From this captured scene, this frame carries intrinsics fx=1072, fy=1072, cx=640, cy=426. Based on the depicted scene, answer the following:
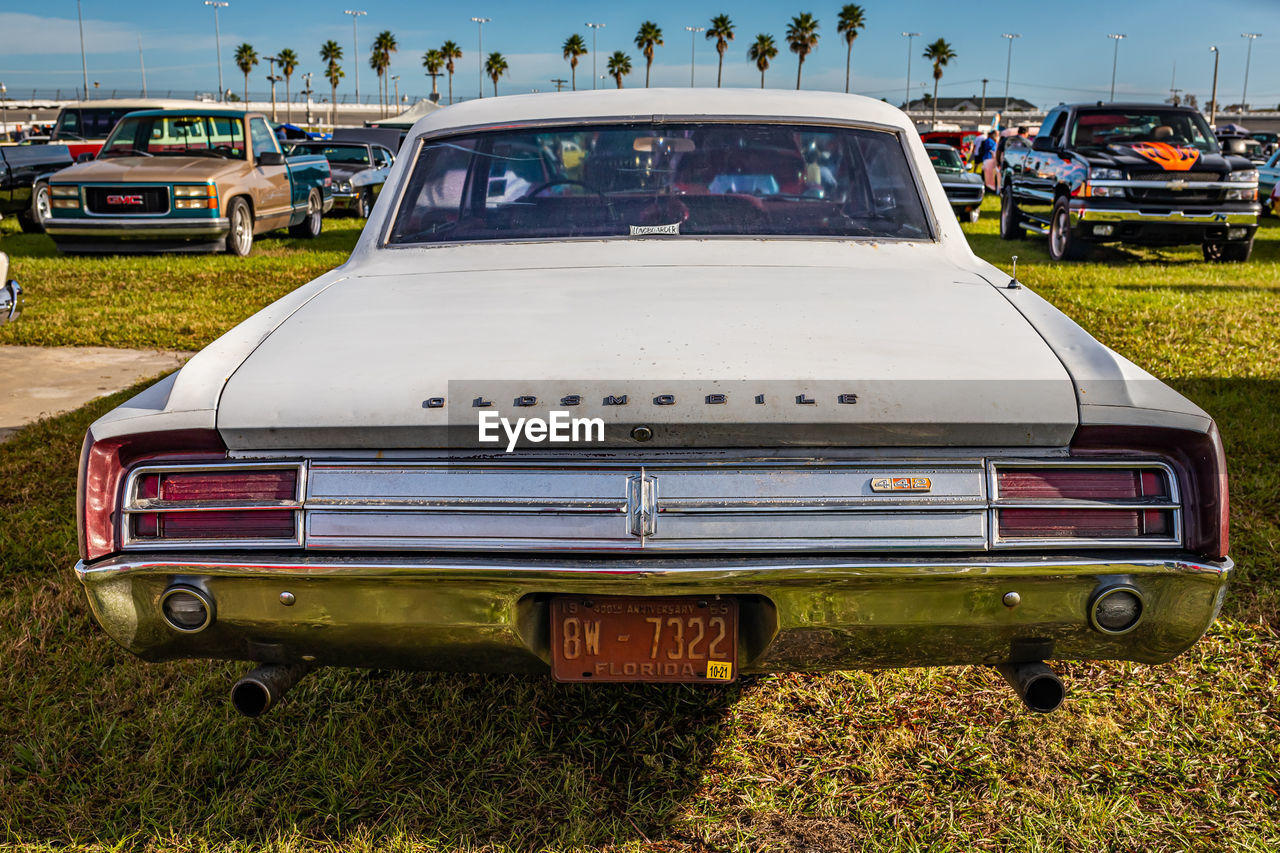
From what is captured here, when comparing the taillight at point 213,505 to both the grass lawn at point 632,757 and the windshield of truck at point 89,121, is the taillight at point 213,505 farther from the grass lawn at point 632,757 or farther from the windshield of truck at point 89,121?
the windshield of truck at point 89,121

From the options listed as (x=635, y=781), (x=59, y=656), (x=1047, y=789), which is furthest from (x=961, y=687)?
(x=59, y=656)

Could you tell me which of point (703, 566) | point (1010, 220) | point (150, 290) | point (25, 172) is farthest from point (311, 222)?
point (703, 566)

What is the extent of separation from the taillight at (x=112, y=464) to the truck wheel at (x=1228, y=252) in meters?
13.4

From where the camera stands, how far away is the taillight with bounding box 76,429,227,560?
214 cm

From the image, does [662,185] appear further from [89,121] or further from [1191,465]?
[89,121]

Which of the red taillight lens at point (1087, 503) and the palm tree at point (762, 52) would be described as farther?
the palm tree at point (762, 52)

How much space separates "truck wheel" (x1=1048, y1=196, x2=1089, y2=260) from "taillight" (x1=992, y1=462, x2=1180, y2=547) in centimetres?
1153

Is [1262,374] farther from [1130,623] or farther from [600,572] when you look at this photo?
[600,572]

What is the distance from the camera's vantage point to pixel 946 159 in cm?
1912

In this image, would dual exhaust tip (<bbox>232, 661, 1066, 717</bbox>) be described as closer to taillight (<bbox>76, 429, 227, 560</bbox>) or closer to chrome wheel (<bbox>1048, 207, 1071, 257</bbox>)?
taillight (<bbox>76, 429, 227, 560</bbox>)

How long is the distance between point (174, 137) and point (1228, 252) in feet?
43.1

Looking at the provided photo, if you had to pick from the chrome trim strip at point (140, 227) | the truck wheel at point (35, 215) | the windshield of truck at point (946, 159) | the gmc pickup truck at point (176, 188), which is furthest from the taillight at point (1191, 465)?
the windshield of truck at point (946, 159)

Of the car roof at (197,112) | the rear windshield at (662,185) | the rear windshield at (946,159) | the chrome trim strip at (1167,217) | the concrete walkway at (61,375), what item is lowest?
the concrete walkway at (61,375)

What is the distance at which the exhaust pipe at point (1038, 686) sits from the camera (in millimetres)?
2176
